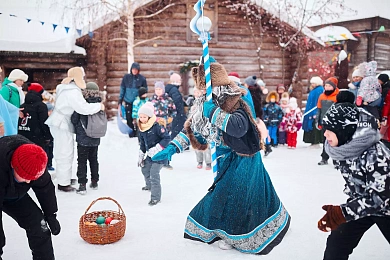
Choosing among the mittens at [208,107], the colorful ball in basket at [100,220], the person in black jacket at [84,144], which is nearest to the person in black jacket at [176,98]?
the person in black jacket at [84,144]

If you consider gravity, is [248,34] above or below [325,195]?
above

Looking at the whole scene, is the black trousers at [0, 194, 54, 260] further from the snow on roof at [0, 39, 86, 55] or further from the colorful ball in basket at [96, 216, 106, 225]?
the snow on roof at [0, 39, 86, 55]

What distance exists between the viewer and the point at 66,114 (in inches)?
217

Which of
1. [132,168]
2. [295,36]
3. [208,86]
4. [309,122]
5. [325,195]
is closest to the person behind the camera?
[208,86]

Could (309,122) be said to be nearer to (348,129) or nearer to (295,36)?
(295,36)

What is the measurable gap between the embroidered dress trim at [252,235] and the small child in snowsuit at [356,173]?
0.93 meters

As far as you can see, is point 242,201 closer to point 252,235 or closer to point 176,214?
point 252,235

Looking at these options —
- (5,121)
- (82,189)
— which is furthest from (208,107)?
(82,189)

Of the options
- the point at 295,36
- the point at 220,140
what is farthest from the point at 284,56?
the point at 220,140

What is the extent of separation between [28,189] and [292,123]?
7867mm

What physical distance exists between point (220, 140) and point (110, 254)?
154 cm

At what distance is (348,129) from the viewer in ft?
8.00

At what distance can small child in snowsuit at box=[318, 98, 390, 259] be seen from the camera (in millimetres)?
2318

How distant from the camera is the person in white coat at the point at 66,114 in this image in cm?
535
